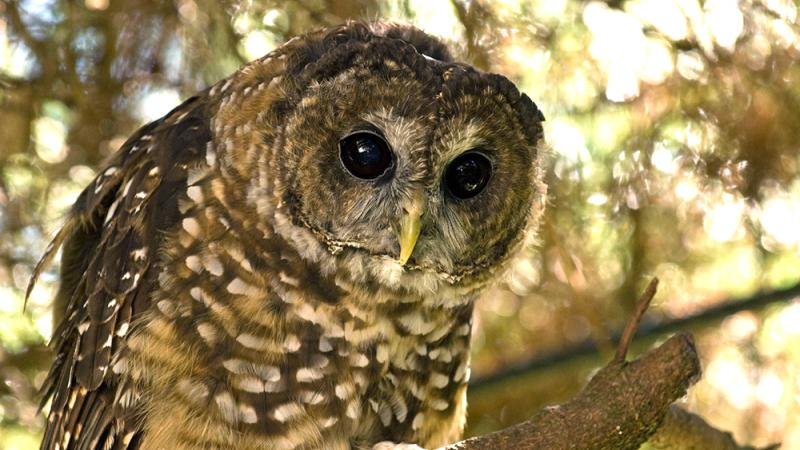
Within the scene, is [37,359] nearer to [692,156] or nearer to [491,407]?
[491,407]

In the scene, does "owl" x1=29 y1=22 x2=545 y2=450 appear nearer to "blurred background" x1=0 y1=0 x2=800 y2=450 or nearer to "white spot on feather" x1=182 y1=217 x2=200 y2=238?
"white spot on feather" x1=182 y1=217 x2=200 y2=238

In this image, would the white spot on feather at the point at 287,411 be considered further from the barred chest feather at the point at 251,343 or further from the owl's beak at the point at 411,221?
the owl's beak at the point at 411,221

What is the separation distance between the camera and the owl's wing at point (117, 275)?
2824 mm

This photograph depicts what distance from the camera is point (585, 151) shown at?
11.2 feet

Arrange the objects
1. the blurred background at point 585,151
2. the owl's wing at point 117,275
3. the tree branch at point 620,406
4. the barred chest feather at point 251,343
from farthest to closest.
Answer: the blurred background at point 585,151 < the owl's wing at point 117,275 < the barred chest feather at point 251,343 < the tree branch at point 620,406

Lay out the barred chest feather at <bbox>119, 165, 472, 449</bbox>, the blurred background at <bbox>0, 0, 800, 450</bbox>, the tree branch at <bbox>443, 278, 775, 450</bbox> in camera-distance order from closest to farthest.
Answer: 1. the tree branch at <bbox>443, 278, 775, 450</bbox>
2. the barred chest feather at <bbox>119, 165, 472, 449</bbox>
3. the blurred background at <bbox>0, 0, 800, 450</bbox>

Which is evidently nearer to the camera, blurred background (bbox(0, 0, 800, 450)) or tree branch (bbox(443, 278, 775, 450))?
tree branch (bbox(443, 278, 775, 450))

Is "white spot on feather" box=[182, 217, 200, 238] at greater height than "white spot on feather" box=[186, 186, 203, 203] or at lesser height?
lesser

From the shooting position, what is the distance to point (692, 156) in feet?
11.0

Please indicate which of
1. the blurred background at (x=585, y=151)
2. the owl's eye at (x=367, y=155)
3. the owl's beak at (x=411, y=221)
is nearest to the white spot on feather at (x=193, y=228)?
the owl's eye at (x=367, y=155)

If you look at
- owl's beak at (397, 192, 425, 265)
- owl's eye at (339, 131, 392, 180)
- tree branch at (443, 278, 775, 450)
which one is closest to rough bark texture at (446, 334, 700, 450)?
tree branch at (443, 278, 775, 450)

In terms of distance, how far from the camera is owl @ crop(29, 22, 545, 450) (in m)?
2.66

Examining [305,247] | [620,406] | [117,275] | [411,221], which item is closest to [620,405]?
[620,406]

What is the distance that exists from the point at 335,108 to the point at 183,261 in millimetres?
564
